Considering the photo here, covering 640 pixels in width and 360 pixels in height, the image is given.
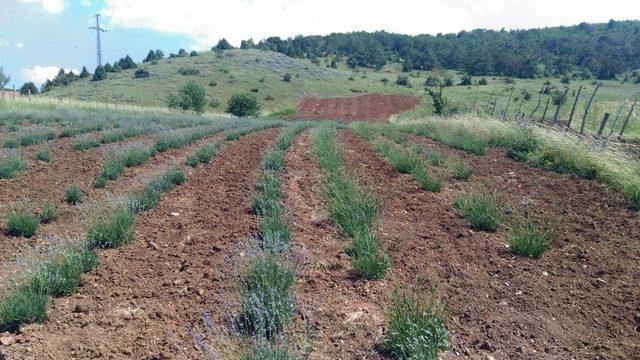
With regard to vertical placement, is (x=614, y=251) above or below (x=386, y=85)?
above

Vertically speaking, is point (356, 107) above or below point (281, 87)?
above

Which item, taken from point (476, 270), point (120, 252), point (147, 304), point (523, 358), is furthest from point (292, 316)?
point (120, 252)

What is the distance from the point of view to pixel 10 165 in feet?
27.7

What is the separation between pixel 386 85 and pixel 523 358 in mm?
74701

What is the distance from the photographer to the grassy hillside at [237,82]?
53.4 metres

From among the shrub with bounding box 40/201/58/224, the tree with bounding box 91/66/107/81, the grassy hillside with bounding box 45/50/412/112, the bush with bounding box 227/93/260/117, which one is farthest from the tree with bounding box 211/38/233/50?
the shrub with bounding box 40/201/58/224

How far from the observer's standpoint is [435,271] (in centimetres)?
457

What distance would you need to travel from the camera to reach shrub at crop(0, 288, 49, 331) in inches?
133

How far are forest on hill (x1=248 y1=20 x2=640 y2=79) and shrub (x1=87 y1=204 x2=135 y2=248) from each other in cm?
7668

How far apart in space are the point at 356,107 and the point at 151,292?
4919 centimetres

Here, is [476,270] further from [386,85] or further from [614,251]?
[386,85]

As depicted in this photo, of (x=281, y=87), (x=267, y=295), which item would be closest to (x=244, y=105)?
(x=281, y=87)

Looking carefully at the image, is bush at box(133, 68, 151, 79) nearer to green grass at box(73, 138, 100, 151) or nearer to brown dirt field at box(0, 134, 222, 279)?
green grass at box(73, 138, 100, 151)

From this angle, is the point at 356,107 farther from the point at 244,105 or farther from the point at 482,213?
the point at 482,213
